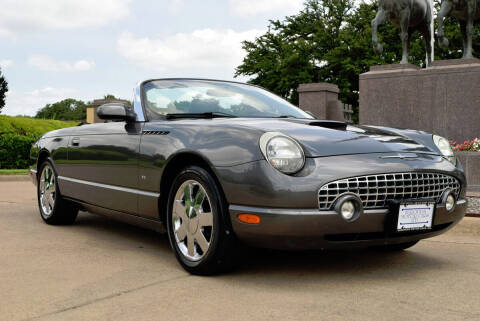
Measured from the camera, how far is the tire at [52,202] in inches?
228

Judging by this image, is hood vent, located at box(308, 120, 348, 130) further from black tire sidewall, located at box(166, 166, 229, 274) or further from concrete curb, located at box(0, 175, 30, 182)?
concrete curb, located at box(0, 175, 30, 182)

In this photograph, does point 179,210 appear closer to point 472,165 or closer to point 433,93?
point 472,165

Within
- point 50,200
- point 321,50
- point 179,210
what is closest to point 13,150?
point 50,200

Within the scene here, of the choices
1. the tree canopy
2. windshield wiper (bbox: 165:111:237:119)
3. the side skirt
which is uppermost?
the tree canopy

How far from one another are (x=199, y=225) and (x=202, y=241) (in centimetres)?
11

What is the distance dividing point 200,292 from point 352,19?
36.1 metres

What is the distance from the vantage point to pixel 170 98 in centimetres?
464

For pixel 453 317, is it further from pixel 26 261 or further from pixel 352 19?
pixel 352 19

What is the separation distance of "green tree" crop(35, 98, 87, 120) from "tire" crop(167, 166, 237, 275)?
95865 mm

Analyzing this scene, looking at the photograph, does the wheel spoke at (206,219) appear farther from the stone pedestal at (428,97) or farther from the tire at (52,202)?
the stone pedestal at (428,97)

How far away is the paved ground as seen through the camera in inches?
116

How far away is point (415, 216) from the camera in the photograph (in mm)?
3486

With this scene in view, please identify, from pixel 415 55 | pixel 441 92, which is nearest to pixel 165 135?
pixel 441 92

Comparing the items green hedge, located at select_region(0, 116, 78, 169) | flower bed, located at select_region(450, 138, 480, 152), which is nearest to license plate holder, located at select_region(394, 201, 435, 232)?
flower bed, located at select_region(450, 138, 480, 152)
